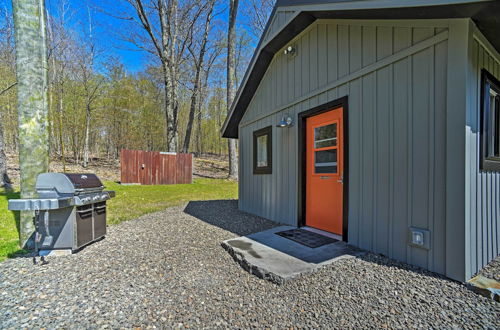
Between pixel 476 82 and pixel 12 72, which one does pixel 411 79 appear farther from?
pixel 12 72

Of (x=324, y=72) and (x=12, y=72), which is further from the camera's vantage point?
(x=12, y=72)

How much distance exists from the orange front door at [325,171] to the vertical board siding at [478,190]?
4.99ft

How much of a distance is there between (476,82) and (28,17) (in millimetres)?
5628

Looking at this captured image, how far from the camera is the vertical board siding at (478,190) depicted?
2.32 m

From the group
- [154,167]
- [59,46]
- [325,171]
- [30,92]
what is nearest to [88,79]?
[59,46]

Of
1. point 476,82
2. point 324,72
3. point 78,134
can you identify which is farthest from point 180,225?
point 78,134

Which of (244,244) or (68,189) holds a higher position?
(68,189)

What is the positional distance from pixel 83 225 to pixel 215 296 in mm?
2346

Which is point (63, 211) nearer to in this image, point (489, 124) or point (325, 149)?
point (325, 149)

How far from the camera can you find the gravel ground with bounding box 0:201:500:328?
1839mm

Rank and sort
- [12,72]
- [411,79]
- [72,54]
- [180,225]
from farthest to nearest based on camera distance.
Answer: [72,54] → [12,72] → [180,225] → [411,79]

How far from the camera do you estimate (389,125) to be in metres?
2.90

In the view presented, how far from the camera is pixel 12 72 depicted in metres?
12.5

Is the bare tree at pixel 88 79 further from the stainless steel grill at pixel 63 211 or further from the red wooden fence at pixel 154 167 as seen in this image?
the stainless steel grill at pixel 63 211
